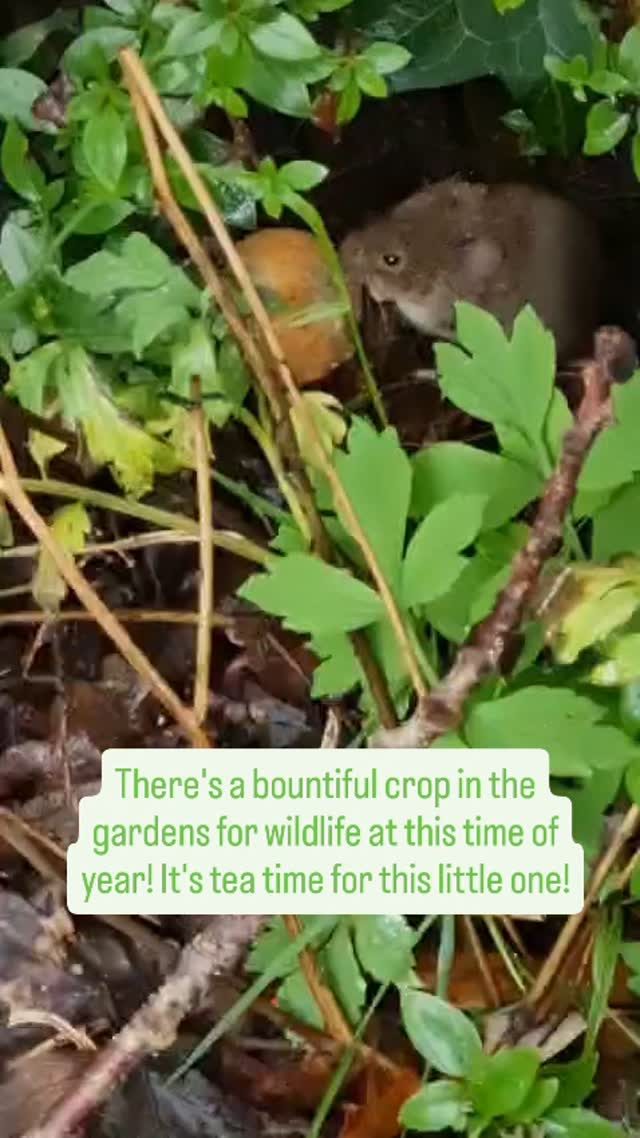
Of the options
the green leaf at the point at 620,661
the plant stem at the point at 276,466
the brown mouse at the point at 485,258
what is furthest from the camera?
the brown mouse at the point at 485,258

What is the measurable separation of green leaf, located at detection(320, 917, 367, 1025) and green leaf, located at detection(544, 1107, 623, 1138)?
0.40 feet

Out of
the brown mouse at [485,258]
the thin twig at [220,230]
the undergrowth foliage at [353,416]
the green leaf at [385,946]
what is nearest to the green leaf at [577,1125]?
the undergrowth foliage at [353,416]

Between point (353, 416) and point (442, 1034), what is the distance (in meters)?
0.35

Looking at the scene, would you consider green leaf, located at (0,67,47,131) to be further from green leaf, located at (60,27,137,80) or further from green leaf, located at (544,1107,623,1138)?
green leaf, located at (544,1107,623,1138)

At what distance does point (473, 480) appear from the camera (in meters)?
0.75

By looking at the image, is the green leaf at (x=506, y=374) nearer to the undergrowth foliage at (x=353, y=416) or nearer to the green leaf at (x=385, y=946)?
the undergrowth foliage at (x=353, y=416)

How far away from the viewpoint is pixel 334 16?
0.86 metres

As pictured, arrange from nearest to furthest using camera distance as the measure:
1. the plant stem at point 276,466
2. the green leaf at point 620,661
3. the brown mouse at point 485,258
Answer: the green leaf at point 620,661 < the plant stem at point 276,466 < the brown mouse at point 485,258

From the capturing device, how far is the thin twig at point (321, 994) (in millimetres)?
754

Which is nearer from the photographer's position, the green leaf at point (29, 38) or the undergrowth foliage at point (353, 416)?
the undergrowth foliage at point (353, 416)

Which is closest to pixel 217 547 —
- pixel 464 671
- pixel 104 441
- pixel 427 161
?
pixel 104 441

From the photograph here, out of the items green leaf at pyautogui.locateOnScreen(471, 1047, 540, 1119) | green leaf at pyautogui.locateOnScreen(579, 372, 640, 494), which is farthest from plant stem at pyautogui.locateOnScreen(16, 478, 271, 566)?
green leaf at pyautogui.locateOnScreen(471, 1047, 540, 1119)

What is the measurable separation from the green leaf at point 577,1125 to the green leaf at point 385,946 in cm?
11

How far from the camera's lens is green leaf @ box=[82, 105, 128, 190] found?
771 mm
